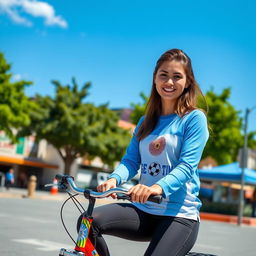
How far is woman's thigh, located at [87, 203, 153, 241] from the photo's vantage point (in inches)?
95.6

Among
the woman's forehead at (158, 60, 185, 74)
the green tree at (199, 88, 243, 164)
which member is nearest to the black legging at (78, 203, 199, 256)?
the woman's forehead at (158, 60, 185, 74)

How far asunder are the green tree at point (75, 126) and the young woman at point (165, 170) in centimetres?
3652

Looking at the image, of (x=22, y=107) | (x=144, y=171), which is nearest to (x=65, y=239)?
(x=144, y=171)

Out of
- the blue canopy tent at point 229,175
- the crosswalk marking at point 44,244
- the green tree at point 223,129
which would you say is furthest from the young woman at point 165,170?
the green tree at point 223,129

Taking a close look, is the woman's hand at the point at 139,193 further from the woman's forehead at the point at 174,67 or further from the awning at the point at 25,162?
the awning at the point at 25,162

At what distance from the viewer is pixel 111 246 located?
23.6ft

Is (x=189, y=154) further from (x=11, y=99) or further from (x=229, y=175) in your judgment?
(x=11, y=99)

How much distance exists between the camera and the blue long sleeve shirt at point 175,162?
7.98 feet

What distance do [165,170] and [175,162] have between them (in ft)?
0.24

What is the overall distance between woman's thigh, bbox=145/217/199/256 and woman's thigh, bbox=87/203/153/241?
11 centimetres

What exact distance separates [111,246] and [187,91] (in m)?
4.90

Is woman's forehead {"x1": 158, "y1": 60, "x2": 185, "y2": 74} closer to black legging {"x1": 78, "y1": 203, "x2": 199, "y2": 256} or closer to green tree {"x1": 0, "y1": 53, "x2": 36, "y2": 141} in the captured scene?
black legging {"x1": 78, "y1": 203, "x2": 199, "y2": 256}

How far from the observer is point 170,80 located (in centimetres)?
271

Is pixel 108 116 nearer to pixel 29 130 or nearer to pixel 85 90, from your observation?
pixel 85 90
